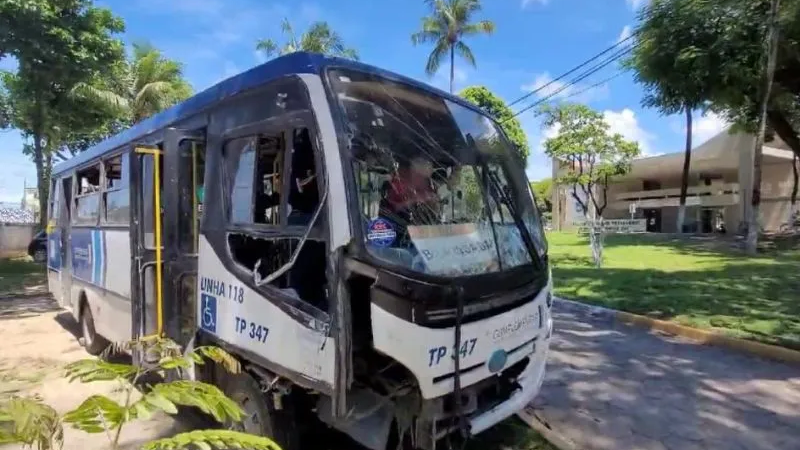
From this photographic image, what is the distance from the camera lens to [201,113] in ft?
13.7

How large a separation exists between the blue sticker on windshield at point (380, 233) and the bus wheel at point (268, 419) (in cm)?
125

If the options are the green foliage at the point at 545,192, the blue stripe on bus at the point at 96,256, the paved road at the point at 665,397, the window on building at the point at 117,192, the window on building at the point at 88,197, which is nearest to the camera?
the paved road at the point at 665,397

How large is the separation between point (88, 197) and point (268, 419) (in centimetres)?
493

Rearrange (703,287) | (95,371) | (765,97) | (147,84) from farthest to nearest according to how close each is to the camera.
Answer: (147,84) → (765,97) → (703,287) → (95,371)

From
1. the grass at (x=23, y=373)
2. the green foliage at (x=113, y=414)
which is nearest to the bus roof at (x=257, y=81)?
the green foliage at (x=113, y=414)

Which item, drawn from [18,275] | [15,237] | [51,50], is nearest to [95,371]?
[51,50]

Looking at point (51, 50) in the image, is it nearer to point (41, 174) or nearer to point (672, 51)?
point (41, 174)

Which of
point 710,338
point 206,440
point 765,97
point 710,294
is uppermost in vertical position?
point 765,97

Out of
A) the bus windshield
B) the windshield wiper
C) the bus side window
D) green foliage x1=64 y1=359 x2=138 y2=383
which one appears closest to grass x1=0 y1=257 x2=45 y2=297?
the bus side window

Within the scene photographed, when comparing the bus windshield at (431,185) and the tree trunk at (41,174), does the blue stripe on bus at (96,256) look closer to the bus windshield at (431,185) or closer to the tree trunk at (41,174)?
the bus windshield at (431,185)

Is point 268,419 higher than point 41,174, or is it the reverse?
point 41,174

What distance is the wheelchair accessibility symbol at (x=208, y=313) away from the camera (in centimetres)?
380

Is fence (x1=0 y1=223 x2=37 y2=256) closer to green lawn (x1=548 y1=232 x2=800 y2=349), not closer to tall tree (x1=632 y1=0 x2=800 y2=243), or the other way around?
green lawn (x1=548 y1=232 x2=800 y2=349)

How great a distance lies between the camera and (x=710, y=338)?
7.13 metres
